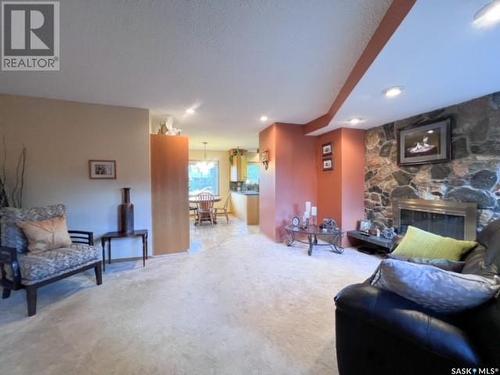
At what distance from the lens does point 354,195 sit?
439cm

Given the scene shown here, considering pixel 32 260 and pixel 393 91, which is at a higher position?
pixel 393 91

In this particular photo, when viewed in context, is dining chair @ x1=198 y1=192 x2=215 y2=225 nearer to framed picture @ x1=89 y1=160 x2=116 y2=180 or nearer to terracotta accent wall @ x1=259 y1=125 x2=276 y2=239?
terracotta accent wall @ x1=259 y1=125 x2=276 y2=239

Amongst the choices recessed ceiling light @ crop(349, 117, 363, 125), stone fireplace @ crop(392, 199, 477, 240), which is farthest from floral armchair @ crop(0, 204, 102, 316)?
stone fireplace @ crop(392, 199, 477, 240)

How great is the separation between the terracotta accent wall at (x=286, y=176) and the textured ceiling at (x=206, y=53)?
1.04 m

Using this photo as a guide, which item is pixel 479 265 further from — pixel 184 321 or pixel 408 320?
pixel 184 321

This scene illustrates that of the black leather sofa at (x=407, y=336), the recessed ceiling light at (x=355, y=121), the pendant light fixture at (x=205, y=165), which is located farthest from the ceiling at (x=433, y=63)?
the pendant light fixture at (x=205, y=165)

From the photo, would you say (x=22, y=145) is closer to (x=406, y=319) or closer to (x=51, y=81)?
(x=51, y=81)

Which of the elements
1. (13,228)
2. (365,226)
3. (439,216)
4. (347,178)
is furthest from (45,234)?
(439,216)

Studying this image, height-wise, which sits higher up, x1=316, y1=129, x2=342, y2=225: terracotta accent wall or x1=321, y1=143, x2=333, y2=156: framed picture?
x1=321, y1=143, x2=333, y2=156: framed picture

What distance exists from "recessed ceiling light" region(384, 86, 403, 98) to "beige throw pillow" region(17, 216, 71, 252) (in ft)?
13.2

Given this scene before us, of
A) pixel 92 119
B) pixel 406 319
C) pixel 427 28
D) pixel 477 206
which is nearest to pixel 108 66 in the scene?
pixel 92 119

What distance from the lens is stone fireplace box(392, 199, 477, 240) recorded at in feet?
9.50

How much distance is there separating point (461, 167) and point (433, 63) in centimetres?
162

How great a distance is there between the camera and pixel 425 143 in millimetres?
3363
